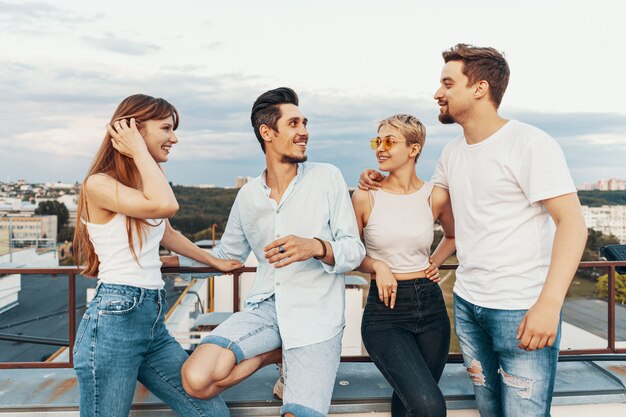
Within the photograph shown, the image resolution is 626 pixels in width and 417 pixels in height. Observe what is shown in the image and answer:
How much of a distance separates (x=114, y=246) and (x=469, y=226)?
1600mm

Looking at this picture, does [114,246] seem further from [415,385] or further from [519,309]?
[519,309]

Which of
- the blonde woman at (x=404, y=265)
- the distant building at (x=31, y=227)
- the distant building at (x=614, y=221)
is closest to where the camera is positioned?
the blonde woman at (x=404, y=265)

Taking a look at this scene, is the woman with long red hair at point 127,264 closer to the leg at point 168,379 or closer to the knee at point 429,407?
the leg at point 168,379

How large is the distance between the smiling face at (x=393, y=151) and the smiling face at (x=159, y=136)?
1090 millimetres

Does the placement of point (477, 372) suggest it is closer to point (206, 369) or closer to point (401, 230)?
point (401, 230)

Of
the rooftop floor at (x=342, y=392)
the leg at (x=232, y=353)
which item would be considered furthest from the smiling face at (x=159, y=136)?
the rooftop floor at (x=342, y=392)

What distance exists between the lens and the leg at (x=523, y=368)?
2.21m

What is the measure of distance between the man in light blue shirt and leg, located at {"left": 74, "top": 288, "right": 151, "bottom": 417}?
28cm

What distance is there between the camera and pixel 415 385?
238 centimetres

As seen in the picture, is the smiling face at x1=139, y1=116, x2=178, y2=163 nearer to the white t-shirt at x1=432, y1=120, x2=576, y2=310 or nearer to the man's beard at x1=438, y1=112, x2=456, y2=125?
the man's beard at x1=438, y1=112, x2=456, y2=125

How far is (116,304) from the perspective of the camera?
2.22 m

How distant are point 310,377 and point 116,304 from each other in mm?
936

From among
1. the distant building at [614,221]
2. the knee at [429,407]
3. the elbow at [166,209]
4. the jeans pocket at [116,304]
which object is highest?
the elbow at [166,209]

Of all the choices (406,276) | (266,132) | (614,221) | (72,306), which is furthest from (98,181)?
(614,221)
